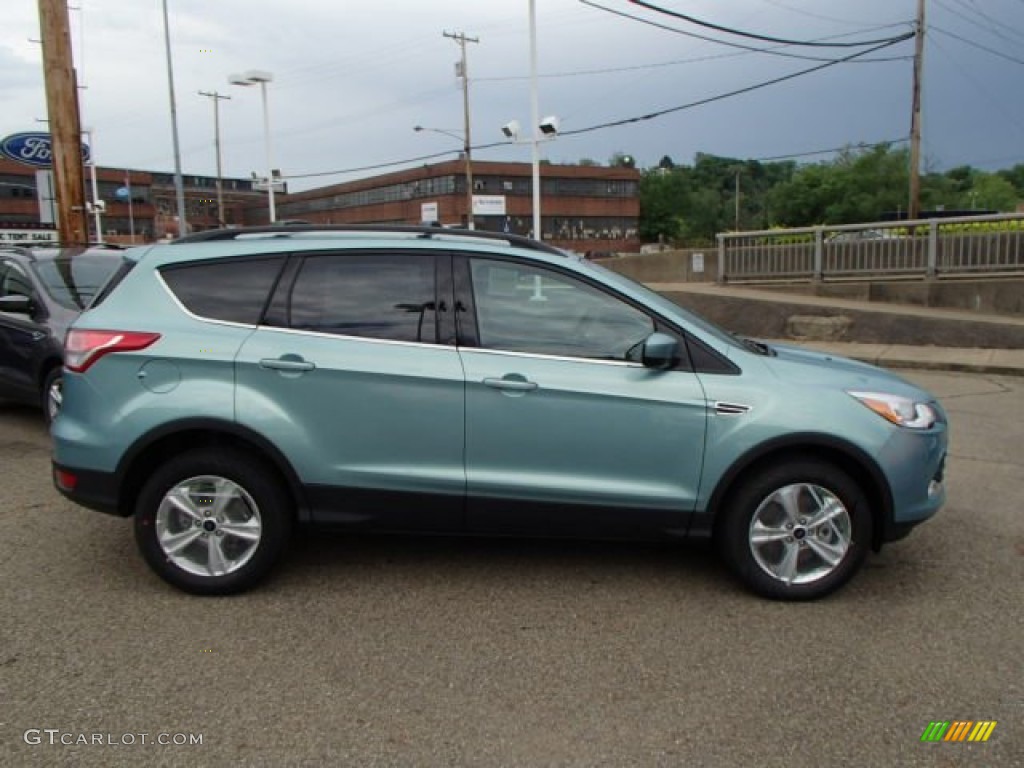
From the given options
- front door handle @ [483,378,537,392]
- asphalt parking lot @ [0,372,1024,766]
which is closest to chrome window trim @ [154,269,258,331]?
front door handle @ [483,378,537,392]

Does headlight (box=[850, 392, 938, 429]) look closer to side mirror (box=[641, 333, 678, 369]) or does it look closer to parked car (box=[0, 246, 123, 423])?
side mirror (box=[641, 333, 678, 369])

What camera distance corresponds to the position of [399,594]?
4.08m

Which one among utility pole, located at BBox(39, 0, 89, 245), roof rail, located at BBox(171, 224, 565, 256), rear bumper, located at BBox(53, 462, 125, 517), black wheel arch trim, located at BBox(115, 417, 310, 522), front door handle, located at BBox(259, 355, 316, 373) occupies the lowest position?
rear bumper, located at BBox(53, 462, 125, 517)

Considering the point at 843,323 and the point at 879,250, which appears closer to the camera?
the point at 843,323

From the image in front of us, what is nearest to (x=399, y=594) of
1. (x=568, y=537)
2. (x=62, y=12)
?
(x=568, y=537)

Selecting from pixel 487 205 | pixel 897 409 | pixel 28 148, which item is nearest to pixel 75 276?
pixel 897 409

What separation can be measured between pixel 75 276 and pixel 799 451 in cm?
686

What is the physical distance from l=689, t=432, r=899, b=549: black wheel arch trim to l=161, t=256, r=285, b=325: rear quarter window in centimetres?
237

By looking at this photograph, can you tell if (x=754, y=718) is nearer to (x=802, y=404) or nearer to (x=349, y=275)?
(x=802, y=404)

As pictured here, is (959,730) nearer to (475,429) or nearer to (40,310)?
(475,429)

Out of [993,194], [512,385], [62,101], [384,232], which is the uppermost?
[993,194]

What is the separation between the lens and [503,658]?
11.3 feet

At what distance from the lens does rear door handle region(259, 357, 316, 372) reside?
3889 mm

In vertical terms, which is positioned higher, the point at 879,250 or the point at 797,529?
the point at 879,250
